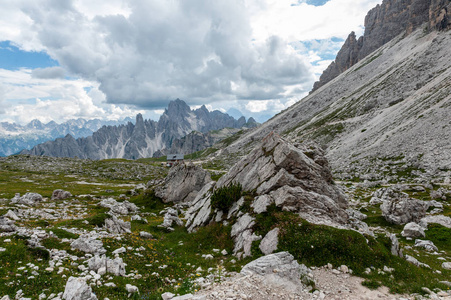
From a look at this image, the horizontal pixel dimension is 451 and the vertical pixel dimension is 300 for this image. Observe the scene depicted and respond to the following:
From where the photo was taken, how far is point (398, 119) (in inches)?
3236

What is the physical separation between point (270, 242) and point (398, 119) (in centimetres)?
9151

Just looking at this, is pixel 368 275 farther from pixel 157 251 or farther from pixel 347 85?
pixel 347 85

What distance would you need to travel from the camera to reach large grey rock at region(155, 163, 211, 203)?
50.2 m

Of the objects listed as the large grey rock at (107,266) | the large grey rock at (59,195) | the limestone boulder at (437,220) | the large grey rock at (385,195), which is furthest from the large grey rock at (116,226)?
the large grey rock at (385,195)

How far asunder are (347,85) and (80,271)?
220 metres

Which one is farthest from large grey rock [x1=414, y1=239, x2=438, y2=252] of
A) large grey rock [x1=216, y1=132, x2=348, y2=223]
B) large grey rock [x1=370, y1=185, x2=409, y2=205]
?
large grey rock [x1=370, y1=185, x2=409, y2=205]

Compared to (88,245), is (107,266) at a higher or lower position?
lower

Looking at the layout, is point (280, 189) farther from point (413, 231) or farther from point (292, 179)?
point (413, 231)

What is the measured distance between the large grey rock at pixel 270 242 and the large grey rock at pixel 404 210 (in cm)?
2262

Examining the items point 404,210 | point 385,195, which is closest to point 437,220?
point 404,210

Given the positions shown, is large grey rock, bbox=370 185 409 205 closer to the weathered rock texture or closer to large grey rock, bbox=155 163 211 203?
the weathered rock texture

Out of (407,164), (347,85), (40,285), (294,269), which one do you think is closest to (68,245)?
(40,285)

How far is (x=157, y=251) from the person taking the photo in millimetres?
18469

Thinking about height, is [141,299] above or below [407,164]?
below
